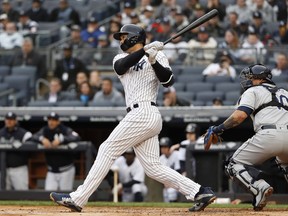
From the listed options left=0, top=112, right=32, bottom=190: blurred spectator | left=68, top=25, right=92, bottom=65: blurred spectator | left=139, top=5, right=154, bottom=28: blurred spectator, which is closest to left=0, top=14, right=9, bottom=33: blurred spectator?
left=68, top=25, right=92, bottom=65: blurred spectator

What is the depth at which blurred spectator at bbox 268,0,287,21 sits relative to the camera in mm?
16438

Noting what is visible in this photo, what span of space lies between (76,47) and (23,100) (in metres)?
1.25

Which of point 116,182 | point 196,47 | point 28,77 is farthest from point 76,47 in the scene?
point 116,182

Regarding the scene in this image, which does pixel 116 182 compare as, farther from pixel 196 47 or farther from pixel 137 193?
pixel 196 47

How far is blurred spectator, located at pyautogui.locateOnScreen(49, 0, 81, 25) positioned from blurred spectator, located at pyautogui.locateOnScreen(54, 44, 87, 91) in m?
2.29

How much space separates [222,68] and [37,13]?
4.83 m

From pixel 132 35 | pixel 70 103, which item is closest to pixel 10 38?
pixel 70 103

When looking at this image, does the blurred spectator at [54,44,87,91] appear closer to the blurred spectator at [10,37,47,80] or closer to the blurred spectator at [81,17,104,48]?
the blurred spectator at [10,37,47,80]

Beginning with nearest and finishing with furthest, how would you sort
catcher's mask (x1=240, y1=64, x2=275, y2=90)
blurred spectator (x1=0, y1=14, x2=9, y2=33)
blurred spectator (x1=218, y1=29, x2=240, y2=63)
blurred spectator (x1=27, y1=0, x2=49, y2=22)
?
catcher's mask (x1=240, y1=64, x2=275, y2=90), blurred spectator (x1=218, y1=29, x2=240, y2=63), blurred spectator (x1=0, y1=14, x2=9, y2=33), blurred spectator (x1=27, y1=0, x2=49, y2=22)

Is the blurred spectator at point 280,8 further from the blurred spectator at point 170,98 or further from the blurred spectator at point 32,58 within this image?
the blurred spectator at point 32,58

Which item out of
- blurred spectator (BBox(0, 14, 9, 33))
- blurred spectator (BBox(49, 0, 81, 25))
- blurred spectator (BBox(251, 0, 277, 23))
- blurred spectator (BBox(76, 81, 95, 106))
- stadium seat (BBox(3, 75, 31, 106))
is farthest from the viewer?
blurred spectator (BBox(49, 0, 81, 25))

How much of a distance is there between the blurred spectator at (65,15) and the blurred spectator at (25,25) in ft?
1.50

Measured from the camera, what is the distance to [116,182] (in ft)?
44.8

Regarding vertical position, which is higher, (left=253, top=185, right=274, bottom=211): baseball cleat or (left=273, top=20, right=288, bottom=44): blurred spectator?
(left=273, top=20, right=288, bottom=44): blurred spectator
